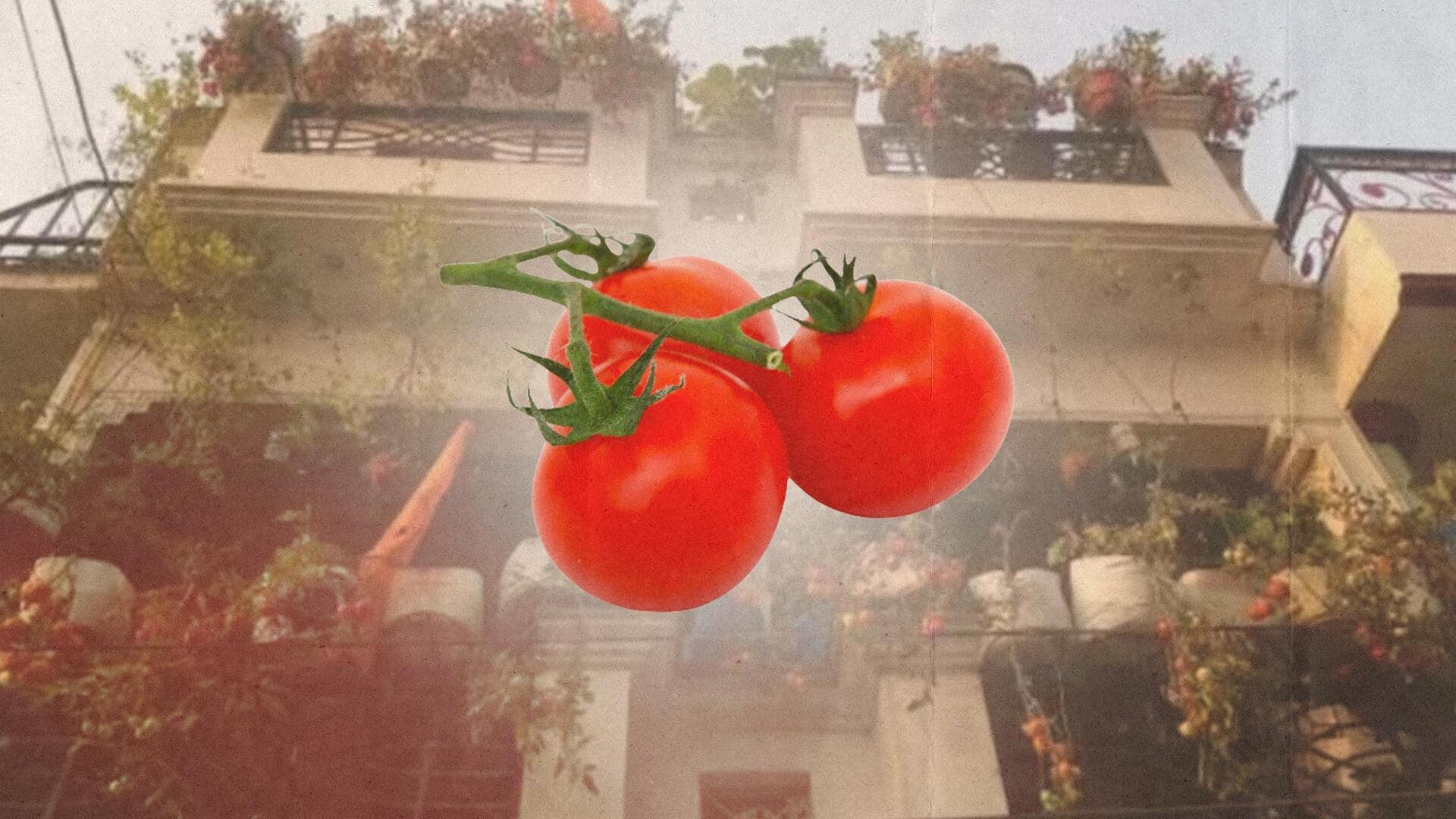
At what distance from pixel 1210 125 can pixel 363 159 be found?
146 cm

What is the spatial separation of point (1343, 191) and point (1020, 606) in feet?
3.01

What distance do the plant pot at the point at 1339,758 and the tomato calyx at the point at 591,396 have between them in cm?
145

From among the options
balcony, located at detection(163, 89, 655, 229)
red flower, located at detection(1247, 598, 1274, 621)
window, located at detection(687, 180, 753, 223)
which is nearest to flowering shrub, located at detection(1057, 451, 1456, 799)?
red flower, located at detection(1247, 598, 1274, 621)

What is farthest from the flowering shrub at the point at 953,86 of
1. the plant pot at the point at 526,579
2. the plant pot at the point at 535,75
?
the plant pot at the point at 526,579

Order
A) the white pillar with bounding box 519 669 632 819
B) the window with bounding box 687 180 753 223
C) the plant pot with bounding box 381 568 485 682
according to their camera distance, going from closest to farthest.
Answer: the white pillar with bounding box 519 669 632 819
the plant pot with bounding box 381 568 485 682
the window with bounding box 687 180 753 223

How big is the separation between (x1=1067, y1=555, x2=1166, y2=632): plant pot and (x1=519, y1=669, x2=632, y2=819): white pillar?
0.72m

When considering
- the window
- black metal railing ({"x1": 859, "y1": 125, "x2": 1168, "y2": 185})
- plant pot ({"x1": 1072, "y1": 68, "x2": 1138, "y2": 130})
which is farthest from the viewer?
the window

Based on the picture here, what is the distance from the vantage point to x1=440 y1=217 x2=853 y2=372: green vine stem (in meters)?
0.44

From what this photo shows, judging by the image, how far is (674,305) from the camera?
0.51 meters

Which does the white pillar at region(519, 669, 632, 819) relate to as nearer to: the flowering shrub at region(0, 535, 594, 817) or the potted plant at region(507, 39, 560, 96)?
the flowering shrub at region(0, 535, 594, 817)

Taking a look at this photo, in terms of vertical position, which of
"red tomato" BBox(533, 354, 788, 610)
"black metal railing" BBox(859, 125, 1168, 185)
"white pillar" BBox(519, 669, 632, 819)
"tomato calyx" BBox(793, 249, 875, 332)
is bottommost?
"red tomato" BBox(533, 354, 788, 610)

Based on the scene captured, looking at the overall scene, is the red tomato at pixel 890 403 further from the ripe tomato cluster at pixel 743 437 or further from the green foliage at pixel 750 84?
the green foliage at pixel 750 84

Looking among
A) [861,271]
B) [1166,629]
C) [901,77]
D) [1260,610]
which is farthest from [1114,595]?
[901,77]

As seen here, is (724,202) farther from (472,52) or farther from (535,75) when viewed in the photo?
(472,52)
